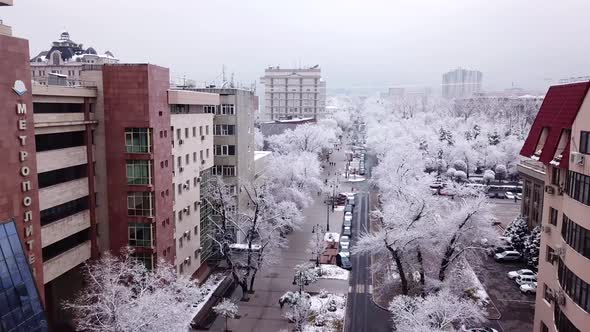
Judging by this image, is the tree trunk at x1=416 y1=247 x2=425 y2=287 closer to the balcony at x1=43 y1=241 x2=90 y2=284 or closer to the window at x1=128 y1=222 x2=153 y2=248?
the window at x1=128 y1=222 x2=153 y2=248

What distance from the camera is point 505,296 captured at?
105 feet

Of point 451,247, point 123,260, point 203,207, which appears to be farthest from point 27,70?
point 451,247

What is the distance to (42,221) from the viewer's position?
73.1ft

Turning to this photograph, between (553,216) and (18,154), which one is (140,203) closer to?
(18,154)

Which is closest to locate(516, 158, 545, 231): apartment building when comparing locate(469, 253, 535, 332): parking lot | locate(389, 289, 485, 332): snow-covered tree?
locate(469, 253, 535, 332): parking lot

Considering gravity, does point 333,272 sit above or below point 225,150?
below

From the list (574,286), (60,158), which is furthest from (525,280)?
(60,158)

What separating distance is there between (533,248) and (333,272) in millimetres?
15138

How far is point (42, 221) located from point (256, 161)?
26.0 metres

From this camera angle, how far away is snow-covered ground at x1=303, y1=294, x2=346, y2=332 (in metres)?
27.6

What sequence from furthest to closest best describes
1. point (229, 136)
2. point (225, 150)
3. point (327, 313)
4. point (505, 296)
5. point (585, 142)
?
point (225, 150) < point (229, 136) < point (505, 296) < point (327, 313) < point (585, 142)

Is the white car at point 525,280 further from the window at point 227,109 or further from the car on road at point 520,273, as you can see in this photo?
the window at point 227,109

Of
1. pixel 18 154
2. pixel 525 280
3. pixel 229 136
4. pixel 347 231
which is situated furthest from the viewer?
pixel 347 231

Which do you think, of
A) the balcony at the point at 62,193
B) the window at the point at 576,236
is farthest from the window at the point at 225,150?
the window at the point at 576,236
